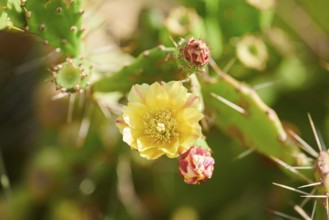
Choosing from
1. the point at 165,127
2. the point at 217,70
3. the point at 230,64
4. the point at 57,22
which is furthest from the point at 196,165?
the point at 230,64

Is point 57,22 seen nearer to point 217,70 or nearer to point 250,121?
point 217,70

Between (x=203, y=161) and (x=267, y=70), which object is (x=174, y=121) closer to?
(x=203, y=161)

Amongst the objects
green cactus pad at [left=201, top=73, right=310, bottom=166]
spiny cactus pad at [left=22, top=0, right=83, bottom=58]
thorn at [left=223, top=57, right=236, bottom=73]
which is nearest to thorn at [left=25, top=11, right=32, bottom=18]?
spiny cactus pad at [left=22, top=0, right=83, bottom=58]

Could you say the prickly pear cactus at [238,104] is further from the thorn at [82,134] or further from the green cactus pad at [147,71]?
the thorn at [82,134]

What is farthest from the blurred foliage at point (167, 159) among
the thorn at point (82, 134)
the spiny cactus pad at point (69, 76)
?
the spiny cactus pad at point (69, 76)

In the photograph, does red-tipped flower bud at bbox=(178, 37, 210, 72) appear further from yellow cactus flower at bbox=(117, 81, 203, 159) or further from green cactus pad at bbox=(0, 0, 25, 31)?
green cactus pad at bbox=(0, 0, 25, 31)

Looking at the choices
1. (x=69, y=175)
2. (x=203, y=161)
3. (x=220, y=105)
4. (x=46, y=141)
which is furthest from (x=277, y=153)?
(x=46, y=141)
